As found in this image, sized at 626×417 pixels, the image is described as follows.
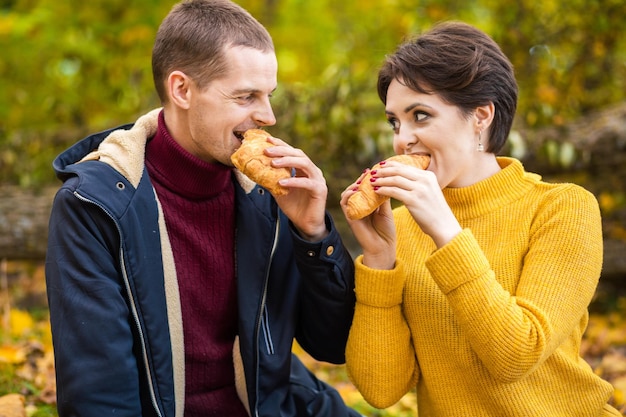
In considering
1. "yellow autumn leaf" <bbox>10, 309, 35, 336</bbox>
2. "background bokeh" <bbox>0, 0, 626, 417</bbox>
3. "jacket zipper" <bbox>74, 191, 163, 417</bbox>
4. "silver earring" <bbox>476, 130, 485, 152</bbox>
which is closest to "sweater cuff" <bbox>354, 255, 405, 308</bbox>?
"silver earring" <bbox>476, 130, 485, 152</bbox>

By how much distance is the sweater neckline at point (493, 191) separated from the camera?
2686 mm

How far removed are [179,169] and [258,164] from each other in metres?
0.39

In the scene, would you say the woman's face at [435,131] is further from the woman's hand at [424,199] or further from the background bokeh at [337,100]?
the background bokeh at [337,100]

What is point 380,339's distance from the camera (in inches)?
106

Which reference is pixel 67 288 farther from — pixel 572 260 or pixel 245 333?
pixel 572 260

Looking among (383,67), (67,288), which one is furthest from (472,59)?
(67,288)

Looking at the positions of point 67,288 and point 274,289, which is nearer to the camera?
point 67,288

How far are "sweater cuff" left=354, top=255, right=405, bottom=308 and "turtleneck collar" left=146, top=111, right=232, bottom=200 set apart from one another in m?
0.68

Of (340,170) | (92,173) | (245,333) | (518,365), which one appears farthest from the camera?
(340,170)

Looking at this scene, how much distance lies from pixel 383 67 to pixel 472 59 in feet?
1.22

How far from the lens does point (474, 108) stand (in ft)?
8.59

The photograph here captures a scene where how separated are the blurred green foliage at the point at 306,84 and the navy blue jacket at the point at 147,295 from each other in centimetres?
302

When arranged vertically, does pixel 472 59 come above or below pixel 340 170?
above

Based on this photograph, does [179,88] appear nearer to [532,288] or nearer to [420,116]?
[420,116]
